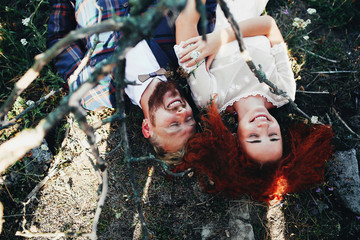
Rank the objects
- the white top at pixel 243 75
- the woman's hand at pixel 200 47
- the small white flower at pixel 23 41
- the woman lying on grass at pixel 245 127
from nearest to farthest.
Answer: the woman lying on grass at pixel 245 127 < the woman's hand at pixel 200 47 < the white top at pixel 243 75 < the small white flower at pixel 23 41

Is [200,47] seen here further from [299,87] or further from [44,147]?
[44,147]

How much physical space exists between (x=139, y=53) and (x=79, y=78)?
75cm

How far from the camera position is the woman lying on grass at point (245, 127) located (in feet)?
8.37

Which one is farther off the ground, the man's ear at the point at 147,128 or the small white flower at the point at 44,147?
the small white flower at the point at 44,147

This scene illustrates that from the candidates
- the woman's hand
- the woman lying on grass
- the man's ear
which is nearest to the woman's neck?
the woman lying on grass

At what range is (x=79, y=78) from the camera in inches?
115

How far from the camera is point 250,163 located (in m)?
2.55

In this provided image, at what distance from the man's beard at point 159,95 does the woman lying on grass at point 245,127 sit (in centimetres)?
25

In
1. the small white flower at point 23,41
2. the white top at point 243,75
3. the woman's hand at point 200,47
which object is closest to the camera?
the woman's hand at point 200,47

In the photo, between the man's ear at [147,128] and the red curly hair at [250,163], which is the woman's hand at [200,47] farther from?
the man's ear at [147,128]

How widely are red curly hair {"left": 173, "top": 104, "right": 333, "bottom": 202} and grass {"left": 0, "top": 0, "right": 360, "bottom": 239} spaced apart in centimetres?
40

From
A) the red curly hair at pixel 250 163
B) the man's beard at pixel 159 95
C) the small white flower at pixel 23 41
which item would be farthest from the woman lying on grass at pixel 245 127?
the small white flower at pixel 23 41

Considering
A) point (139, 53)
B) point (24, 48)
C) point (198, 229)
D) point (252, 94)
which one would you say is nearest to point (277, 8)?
point (252, 94)

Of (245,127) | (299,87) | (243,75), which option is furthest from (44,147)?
(299,87)
